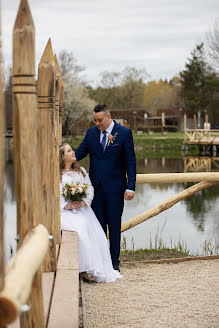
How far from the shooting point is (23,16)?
7.29 ft

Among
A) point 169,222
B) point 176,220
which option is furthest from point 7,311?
point 176,220

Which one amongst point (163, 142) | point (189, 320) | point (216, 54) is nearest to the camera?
point (189, 320)

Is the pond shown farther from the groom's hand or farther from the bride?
the groom's hand

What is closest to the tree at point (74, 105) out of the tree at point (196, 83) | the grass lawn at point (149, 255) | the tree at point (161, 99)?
the tree at point (196, 83)

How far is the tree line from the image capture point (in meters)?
46.2

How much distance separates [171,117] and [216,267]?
56.4 metres

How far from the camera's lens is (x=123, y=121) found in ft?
188

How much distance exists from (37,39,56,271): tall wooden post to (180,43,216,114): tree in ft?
179

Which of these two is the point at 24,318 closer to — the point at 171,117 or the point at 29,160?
the point at 29,160

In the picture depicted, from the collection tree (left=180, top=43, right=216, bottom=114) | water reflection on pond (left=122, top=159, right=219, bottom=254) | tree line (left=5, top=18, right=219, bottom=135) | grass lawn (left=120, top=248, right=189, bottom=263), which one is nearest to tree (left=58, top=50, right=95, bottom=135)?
tree line (left=5, top=18, right=219, bottom=135)

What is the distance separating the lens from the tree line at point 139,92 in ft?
152

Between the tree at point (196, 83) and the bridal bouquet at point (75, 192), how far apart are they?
53.4m

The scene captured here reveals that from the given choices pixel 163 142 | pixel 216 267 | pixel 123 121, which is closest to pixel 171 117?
pixel 123 121

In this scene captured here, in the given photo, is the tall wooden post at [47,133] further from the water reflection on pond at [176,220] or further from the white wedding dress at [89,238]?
the water reflection on pond at [176,220]
